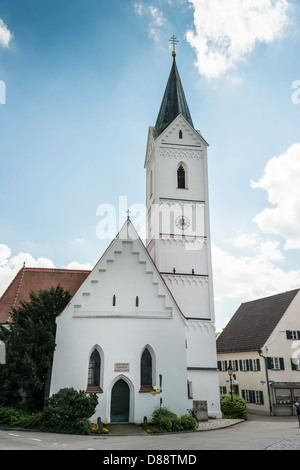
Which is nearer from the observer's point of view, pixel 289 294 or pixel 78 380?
pixel 78 380

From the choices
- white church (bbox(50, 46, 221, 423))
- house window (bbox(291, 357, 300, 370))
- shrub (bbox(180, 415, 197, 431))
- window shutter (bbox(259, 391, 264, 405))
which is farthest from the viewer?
house window (bbox(291, 357, 300, 370))

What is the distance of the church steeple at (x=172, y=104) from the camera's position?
116 ft

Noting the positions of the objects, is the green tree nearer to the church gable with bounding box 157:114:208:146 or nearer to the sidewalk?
the sidewalk

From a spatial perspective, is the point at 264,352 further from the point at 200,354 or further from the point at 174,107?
the point at 174,107

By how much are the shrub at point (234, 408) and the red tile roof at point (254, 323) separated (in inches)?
301

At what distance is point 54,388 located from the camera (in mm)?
21062

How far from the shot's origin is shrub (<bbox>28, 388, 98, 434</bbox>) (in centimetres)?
1848

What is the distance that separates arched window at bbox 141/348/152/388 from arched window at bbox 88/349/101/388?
2.46 metres

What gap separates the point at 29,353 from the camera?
826 inches

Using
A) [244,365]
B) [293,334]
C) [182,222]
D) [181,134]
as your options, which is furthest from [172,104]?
[244,365]

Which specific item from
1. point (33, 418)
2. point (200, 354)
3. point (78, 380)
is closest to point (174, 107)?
point (200, 354)

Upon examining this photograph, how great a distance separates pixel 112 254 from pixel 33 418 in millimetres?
9601

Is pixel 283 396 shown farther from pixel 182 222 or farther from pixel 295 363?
pixel 182 222

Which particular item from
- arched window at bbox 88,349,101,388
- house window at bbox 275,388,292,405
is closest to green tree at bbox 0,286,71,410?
arched window at bbox 88,349,101,388
